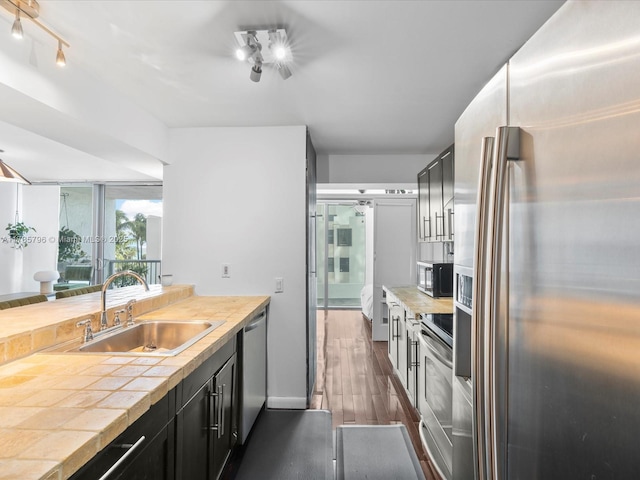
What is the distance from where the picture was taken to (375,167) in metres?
4.24


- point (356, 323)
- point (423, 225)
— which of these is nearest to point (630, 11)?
point (423, 225)

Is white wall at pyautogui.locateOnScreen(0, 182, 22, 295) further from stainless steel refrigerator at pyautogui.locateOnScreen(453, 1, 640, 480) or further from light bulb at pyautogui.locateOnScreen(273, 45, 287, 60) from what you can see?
stainless steel refrigerator at pyautogui.locateOnScreen(453, 1, 640, 480)

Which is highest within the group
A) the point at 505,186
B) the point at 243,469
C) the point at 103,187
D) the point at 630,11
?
the point at 103,187

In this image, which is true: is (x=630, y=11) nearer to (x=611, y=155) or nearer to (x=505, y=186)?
(x=611, y=155)

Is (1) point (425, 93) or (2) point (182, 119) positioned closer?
(1) point (425, 93)

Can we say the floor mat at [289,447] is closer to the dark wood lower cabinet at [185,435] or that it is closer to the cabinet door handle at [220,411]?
the dark wood lower cabinet at [185,435]

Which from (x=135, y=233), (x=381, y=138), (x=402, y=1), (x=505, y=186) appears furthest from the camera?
(x=135, y=233)

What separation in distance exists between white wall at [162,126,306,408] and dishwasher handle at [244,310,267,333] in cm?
16

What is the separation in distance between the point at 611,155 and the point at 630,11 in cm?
17

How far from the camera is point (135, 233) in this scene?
12.6 ft

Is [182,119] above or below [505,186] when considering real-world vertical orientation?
above

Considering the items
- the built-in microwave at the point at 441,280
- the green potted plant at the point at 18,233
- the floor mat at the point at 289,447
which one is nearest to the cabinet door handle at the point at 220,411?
the floor mat at the point at 289,447

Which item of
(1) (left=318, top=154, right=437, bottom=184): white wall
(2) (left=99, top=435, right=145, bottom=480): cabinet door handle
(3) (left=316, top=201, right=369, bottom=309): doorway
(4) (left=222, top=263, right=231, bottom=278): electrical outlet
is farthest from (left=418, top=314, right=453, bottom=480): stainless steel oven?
(3) (left=316, top=201, right=369, bottom=309): doorway

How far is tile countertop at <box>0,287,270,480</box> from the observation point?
809 mm
